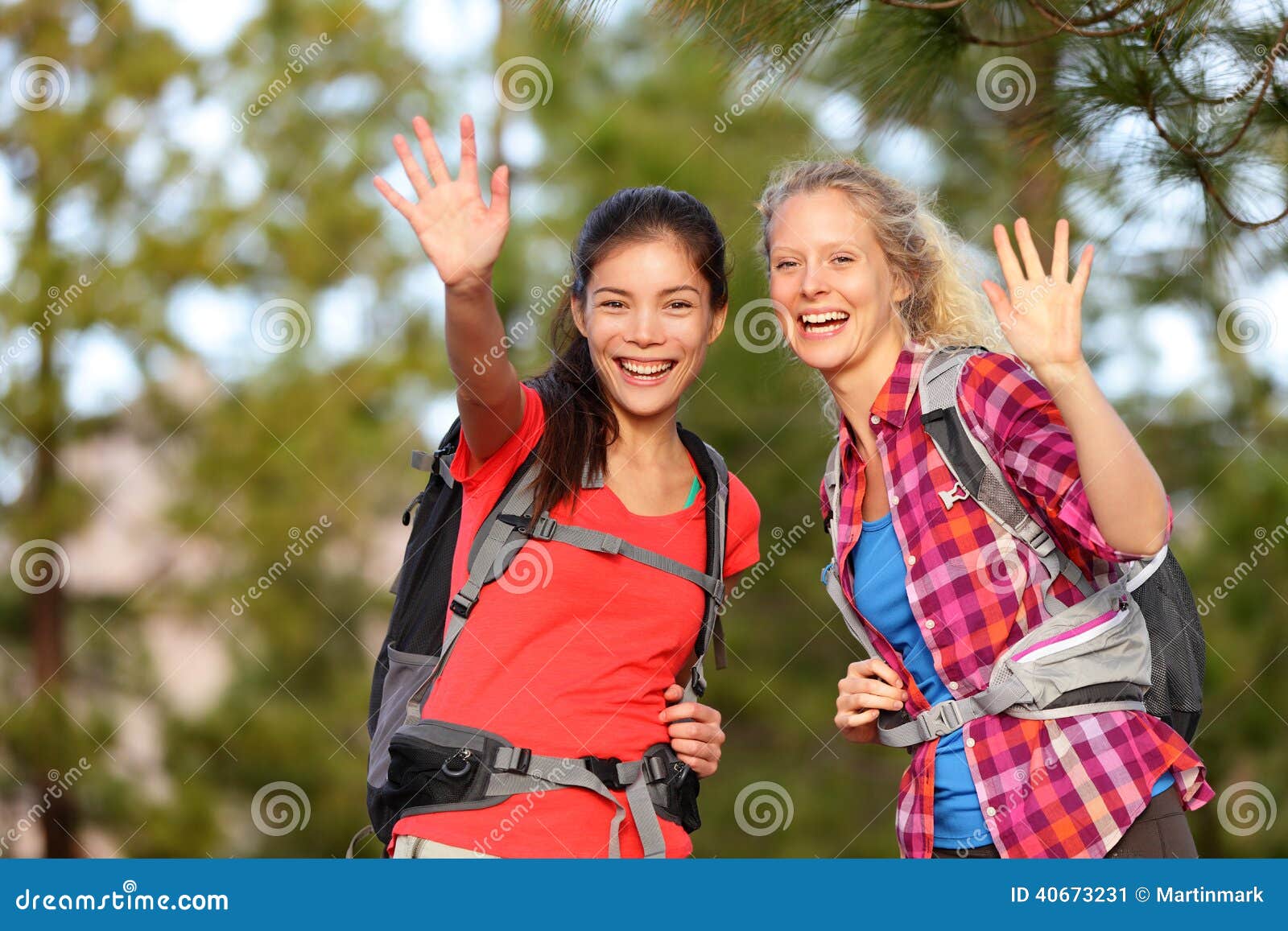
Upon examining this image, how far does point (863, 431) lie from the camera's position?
212 centimetres

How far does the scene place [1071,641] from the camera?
5.87ft

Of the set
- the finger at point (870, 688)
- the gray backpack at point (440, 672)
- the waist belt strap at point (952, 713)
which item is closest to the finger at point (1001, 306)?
the waist belt strap at point (952, 713)

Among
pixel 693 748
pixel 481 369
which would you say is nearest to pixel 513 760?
pixel 693 748

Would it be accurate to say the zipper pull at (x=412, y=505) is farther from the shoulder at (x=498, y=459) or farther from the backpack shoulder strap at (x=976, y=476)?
the backpack shoulder strap at (x=976, y=476)

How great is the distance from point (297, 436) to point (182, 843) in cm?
249

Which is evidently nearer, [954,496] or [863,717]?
[954,496]

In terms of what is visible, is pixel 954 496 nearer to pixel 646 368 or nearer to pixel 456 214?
pixel 646 368

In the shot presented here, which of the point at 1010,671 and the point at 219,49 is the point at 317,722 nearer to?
the point at 219,49

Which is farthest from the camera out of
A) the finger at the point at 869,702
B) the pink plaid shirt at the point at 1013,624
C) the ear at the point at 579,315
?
the ear at the point at 579,315

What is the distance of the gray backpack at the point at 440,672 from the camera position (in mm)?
1951

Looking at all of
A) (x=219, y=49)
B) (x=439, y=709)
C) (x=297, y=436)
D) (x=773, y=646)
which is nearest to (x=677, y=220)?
(x=439, y=709)

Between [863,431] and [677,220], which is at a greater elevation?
[677,220]

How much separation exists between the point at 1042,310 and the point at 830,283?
524 millimetres

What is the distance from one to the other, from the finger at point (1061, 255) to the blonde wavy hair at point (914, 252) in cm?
42
